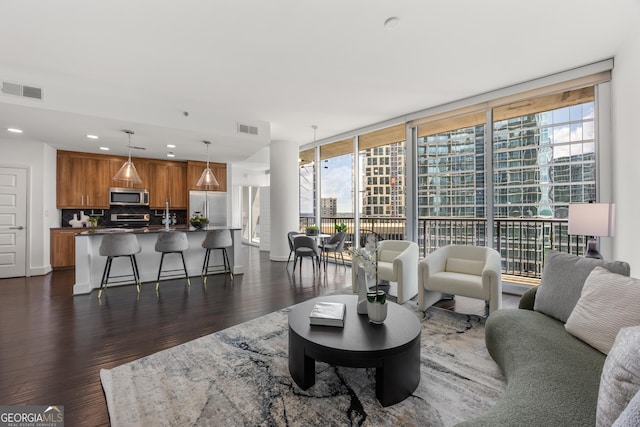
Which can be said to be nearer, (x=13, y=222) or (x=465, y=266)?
(x=465, y=266)

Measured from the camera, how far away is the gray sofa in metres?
1.11

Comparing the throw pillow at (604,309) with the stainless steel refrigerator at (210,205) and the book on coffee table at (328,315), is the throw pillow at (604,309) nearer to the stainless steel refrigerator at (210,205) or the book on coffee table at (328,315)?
the book on coffee table at (328,315)

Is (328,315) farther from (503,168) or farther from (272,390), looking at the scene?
(503,168)

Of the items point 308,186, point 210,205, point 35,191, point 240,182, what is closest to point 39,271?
point 35,191

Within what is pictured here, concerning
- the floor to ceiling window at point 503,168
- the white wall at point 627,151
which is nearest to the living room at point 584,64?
the white wall at point 627,151

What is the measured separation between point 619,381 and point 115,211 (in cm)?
837

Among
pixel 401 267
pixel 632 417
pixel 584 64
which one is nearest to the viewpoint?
pixel 632 417

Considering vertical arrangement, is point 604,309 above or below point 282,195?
below

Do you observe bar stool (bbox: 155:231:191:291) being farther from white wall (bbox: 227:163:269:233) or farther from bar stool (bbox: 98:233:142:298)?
white wall (bbox: 227:163:269:233)

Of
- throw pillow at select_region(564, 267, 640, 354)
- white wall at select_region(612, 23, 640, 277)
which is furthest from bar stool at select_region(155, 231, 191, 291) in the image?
white wall at select_region(612, 23, 640, 277)

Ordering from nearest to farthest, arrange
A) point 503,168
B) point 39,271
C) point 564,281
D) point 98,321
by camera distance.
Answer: point 564,281 → point 98,321 → point 503,168 → point 39,271

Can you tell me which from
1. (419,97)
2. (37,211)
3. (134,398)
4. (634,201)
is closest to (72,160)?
(37,211)

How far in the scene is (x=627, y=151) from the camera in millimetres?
2973

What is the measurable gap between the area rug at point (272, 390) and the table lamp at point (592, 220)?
1.53m
